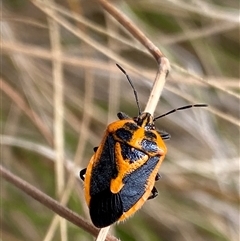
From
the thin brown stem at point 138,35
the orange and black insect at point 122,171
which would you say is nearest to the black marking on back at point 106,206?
the orange and black insect at point 122,171

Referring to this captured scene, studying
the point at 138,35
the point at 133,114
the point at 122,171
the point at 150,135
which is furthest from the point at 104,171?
the point at 133,114

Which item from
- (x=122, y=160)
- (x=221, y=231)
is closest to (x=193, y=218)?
(x=221, y=231)

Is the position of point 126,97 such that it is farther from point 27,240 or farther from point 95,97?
point 27,240

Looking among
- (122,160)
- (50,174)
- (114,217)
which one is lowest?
(114,217)

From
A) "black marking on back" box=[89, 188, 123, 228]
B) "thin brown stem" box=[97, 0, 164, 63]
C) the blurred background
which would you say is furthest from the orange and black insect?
the blurred background

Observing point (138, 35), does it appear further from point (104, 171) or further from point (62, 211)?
point (62, 211)

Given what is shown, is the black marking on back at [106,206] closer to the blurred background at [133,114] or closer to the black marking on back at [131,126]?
the black marking on back at [131,126]
